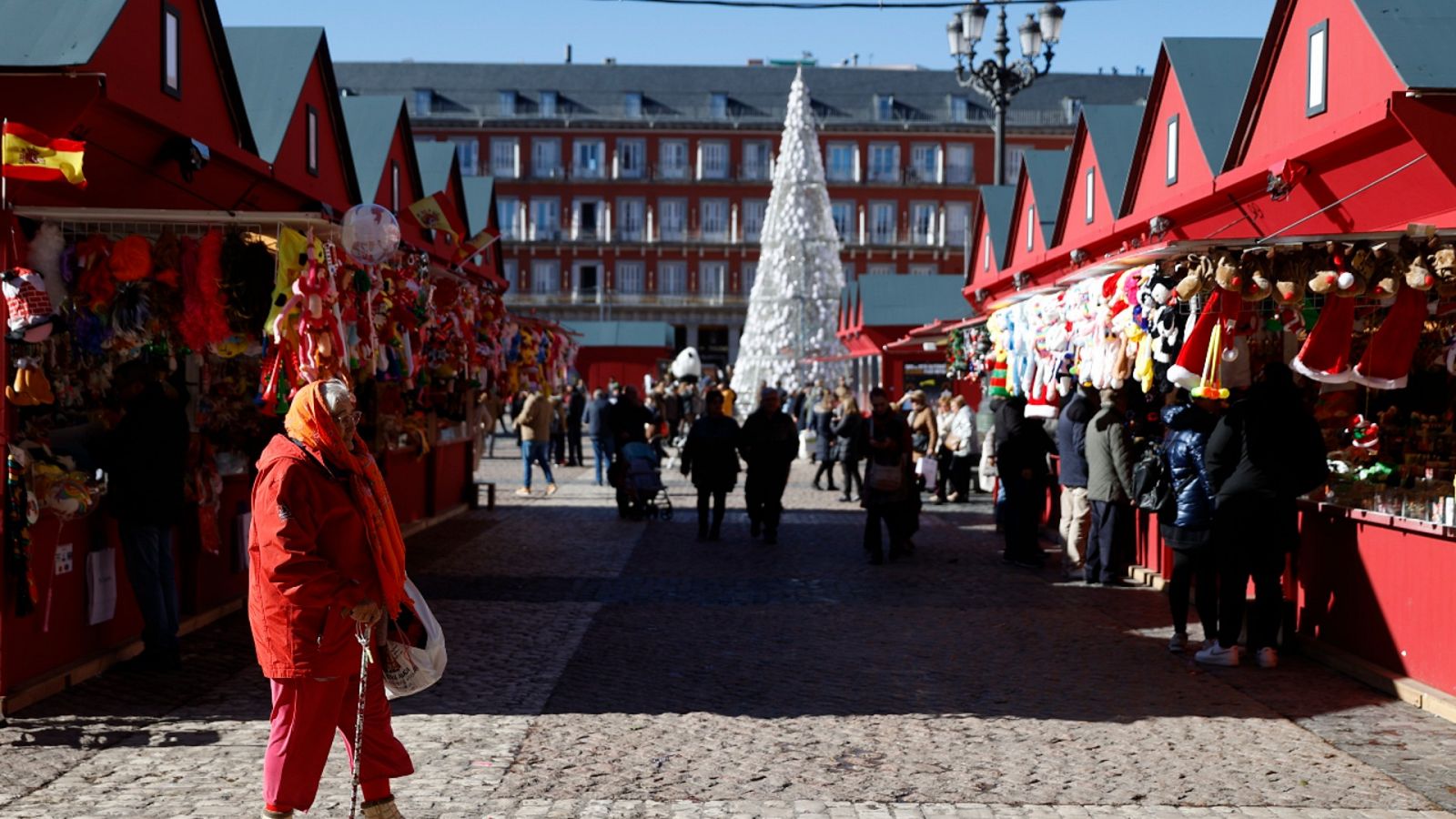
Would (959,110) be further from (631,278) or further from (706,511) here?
(706,511)

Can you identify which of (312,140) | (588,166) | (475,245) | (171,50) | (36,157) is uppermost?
(588,166)

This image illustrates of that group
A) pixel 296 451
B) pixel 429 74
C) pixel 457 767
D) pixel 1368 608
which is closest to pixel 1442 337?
pixel 1368 608

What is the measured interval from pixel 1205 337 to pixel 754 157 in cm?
7250

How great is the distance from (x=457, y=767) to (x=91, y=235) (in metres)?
4.21

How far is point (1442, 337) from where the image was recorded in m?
11.7

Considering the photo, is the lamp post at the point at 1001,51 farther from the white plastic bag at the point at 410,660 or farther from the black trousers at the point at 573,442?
the white plastic bag at the point at 410,660

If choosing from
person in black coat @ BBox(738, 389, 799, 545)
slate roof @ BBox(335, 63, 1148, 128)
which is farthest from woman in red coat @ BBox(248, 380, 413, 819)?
slate roof @ BBox(335, 63, 1148, 128)

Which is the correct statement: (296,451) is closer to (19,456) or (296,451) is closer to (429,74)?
(19,456)

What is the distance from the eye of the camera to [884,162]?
81.4 meters

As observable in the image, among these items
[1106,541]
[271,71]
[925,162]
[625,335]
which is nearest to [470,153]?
[925,162]

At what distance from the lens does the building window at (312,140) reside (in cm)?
2008

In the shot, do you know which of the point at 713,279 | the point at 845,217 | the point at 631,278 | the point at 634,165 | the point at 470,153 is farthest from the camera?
the point at 713,279

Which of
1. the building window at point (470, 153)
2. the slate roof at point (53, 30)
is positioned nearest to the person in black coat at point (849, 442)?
the slate roof at point (53, 30)

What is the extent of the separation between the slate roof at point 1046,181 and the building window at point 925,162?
48686mm
